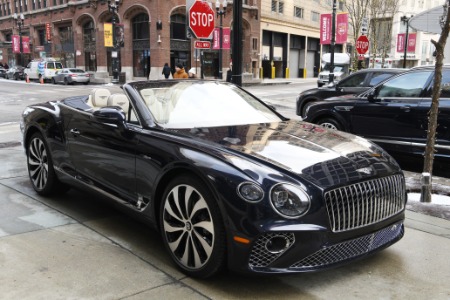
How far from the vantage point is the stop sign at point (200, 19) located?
10312 mm

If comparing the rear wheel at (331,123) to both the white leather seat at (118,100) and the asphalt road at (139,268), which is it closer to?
the asphalt road at (139,268)

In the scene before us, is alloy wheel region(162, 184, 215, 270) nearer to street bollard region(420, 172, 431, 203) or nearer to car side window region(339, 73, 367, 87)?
street bollard region(420, 172, 431, 203)

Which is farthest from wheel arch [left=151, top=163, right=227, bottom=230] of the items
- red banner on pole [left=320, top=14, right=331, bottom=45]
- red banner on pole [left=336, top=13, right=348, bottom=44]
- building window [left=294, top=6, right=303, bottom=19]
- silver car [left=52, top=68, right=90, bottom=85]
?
building window [left=294, top=6, right=303, bottom=19]

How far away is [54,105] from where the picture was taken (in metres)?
5.53

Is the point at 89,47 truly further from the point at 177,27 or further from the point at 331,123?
the point at 331,123

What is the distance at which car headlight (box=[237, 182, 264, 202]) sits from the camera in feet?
9.93

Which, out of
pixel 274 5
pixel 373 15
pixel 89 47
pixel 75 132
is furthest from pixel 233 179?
pixel 274 5

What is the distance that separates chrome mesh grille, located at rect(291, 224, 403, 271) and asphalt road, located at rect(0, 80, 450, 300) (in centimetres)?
20

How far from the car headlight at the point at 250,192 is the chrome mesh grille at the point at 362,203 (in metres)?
0.47

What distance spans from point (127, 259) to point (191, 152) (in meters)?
1.14

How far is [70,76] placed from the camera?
1403 inches

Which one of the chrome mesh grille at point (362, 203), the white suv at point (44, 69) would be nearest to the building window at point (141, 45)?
the white suv at point (44, 69)

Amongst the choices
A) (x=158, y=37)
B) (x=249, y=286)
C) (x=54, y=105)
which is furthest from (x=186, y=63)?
(x=249, y=286)

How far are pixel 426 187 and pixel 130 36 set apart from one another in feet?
128
